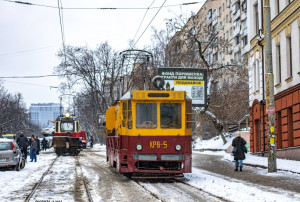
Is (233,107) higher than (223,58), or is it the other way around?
(223,58)

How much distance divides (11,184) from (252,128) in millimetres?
20360

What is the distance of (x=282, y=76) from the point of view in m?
25.2

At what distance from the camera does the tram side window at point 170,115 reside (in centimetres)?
1486

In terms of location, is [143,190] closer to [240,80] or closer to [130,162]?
[130,162]

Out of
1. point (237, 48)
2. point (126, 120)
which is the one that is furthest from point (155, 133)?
point (237, 48)

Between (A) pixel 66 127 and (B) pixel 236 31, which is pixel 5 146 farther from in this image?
(B) pixel 236 31

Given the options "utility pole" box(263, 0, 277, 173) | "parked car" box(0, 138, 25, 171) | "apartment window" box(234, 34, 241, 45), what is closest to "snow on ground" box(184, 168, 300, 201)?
"utility pole" box(263, 0, 277, 173)

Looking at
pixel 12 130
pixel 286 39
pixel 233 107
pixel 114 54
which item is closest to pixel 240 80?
pixel 233 107

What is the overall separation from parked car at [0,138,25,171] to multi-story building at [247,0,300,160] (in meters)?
12.3

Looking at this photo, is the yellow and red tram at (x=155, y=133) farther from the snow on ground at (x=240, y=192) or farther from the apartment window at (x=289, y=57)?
the apartment window at (x=289, y=57)

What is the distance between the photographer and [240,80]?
54.8 metres

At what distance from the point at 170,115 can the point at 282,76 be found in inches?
479

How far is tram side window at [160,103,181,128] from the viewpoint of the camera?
585 inches

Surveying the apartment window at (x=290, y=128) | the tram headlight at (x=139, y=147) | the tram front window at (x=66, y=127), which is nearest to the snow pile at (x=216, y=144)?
the tram front window at (x=66, y=127)
